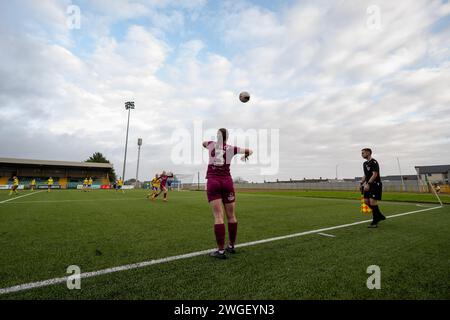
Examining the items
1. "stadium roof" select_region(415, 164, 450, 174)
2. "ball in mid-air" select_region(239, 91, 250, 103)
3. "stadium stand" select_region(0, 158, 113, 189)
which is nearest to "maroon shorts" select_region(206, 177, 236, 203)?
"ball in mid-air" select_region(239, 91, 250, 103)

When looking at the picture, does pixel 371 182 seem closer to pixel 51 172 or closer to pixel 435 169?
pixel 51 172

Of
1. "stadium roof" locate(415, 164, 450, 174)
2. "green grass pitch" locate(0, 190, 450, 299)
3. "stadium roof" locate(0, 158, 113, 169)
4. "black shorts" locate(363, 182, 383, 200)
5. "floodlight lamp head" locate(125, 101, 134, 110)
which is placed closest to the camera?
"green grass pitch" locate(0, 190, 450, 299)

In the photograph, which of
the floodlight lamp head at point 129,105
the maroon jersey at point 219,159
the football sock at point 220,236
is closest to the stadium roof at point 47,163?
the floodlight lamp head at point 129,105

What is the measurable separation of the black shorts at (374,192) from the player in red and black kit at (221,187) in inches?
174

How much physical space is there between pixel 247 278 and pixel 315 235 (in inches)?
103

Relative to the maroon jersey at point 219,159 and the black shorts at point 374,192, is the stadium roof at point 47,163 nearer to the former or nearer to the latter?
the maroon jersey at point 219,159

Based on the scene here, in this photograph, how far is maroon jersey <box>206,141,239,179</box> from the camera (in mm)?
3576

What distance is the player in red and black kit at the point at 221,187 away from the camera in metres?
3.37

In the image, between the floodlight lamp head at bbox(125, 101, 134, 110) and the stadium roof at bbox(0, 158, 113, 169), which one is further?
the floodlight lamp head at bbox(125, 101, 134, 110)

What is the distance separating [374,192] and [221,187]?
4.74m

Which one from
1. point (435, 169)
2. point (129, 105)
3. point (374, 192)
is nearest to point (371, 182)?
point (374, 192)

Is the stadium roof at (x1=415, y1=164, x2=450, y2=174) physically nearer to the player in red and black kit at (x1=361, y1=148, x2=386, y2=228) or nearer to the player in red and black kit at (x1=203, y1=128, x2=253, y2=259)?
the player in red and black kit at (x1=361, y1=148, x2=386, y2=228)

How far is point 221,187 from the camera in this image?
348 centimetres

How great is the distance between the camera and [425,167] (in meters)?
68.8
